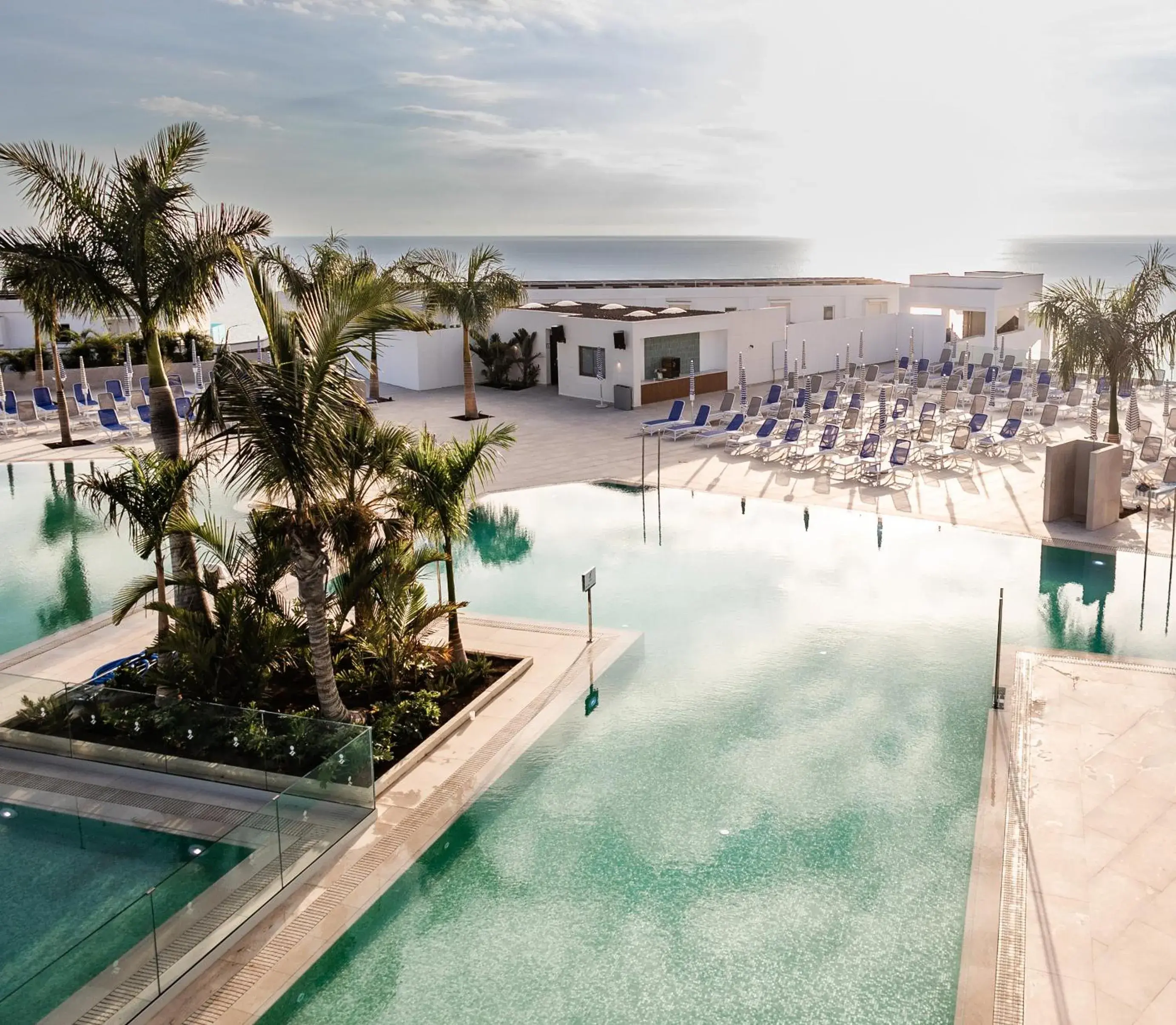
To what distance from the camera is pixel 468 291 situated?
2342 centimetres

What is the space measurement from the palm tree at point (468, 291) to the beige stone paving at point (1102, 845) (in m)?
15.9

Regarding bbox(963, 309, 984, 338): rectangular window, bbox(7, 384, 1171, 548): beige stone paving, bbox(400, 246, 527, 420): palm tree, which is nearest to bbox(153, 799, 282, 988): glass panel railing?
bbox(7, 384, 1171, 548): beige stone paving

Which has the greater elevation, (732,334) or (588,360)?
(732,334)

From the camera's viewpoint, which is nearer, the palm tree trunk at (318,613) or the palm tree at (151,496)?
the palm tree trunk at (318,613)

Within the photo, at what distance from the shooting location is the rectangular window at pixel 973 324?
1339 inches

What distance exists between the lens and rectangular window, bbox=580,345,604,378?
90.0 feet

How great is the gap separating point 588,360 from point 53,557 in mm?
15299

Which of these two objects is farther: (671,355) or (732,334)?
(732,334)

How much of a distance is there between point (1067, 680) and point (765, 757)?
11.0 feet

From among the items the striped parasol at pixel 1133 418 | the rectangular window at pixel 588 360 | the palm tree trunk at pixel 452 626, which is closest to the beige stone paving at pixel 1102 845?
the palm tree trunk at pixel 452 626

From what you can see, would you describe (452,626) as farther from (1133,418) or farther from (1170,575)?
(1133,418)

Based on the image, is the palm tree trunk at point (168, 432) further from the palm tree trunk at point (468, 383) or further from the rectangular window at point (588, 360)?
the rectangular window at point (588, 360)

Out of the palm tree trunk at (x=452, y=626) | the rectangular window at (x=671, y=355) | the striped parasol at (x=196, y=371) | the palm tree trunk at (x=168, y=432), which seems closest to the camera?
the palm tree trunk at (x=168, y=432)

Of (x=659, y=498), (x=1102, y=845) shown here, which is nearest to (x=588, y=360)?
(x=659, y=498)
